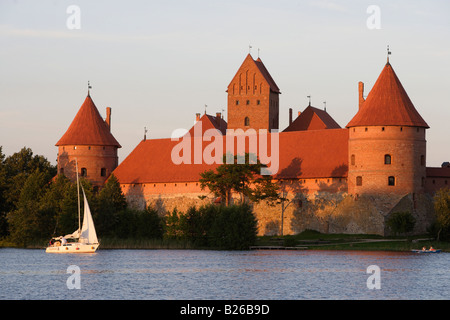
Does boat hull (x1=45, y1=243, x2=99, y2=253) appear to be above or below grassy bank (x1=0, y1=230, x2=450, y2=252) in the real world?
below

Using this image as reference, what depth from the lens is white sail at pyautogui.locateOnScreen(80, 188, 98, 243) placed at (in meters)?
55.2

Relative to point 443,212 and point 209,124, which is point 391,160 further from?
point 209,124

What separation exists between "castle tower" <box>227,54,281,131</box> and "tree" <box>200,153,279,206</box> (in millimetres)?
10501

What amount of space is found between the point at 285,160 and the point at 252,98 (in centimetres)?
874

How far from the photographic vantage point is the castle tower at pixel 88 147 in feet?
236

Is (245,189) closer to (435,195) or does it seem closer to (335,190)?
(335,190)

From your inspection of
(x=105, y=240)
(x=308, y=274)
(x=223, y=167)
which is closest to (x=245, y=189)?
(x=223, y=167)

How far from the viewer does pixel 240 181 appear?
62.5 meters

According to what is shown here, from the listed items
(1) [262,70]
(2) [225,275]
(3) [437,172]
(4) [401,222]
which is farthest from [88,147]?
(2) [225,275]
